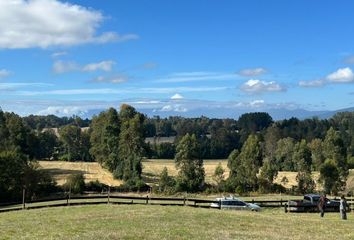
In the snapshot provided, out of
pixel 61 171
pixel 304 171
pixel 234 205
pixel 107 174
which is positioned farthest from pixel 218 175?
pixel 234 205

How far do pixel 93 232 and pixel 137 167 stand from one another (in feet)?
261

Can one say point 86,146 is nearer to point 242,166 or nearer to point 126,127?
point 126,127

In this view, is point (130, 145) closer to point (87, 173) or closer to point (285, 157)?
point (87, 173)

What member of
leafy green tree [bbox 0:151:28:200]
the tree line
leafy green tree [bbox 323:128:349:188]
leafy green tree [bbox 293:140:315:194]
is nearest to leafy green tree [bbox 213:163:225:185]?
the tree line

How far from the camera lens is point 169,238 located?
2455cm

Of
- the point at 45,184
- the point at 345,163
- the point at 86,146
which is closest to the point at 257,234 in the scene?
the point at 45,184

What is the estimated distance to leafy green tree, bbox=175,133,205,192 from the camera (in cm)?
9162

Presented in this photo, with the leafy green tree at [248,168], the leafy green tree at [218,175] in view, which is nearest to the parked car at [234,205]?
the leafy green tree at [248,168]

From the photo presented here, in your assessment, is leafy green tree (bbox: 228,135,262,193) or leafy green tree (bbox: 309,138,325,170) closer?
leafy green tree (bbox: 228,135,262,193)

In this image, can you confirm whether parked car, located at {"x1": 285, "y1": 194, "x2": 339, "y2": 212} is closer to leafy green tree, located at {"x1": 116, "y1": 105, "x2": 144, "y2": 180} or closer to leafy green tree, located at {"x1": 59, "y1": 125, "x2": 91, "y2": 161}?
leafy green tree, located at {"x1": 116, "y1": 105, "x2": 144, "y2": 180}

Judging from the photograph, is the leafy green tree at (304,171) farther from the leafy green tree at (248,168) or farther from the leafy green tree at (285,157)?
the leafy green tree at (285,157)

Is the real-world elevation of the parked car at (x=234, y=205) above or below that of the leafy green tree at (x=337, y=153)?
below

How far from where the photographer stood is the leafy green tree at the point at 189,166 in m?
91.6

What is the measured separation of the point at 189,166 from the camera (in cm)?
9256
